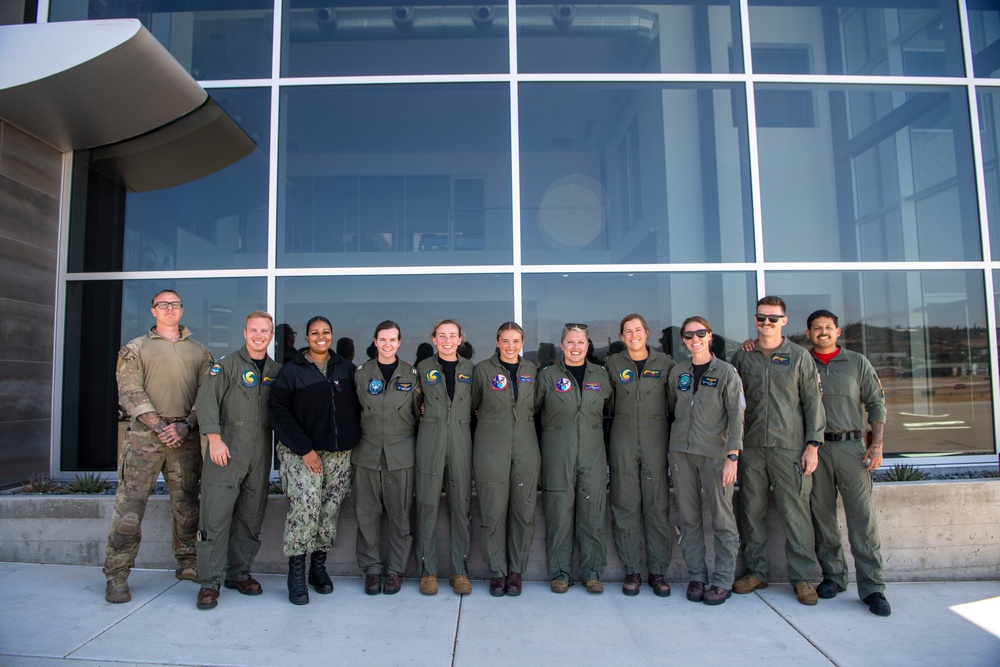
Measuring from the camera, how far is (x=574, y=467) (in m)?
3.97

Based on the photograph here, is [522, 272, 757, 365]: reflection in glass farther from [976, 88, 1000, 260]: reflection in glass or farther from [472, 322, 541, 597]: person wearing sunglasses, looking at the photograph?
[976, 88, 1000, 260]: reflection in glass

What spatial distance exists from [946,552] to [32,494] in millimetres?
6696

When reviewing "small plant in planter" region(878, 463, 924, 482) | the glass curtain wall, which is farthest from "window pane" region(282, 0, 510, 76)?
"small plant in planter" region(878, 463, 924, 482)

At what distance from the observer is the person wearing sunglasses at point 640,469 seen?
3957 mm

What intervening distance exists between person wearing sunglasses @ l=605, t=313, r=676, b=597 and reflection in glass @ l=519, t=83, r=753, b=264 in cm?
187

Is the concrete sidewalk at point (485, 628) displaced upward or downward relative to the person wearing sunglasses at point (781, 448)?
downward

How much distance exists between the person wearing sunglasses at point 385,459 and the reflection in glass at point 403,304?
1.50 metres

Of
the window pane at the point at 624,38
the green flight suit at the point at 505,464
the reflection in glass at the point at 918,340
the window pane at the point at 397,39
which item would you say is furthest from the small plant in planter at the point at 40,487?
the reflection in glass at the point at 918,340

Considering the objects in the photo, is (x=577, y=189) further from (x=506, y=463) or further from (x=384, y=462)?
(x=384, y=462)

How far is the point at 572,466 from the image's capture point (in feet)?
13.0

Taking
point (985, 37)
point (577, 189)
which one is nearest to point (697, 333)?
point (577, 189)

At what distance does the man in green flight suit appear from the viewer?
3.82 metres

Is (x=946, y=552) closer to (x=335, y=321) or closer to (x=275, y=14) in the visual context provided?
(x=335, y=321)

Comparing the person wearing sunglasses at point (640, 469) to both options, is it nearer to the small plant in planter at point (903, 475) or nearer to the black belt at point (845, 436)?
Answer: the black belt at point (845, 436)
